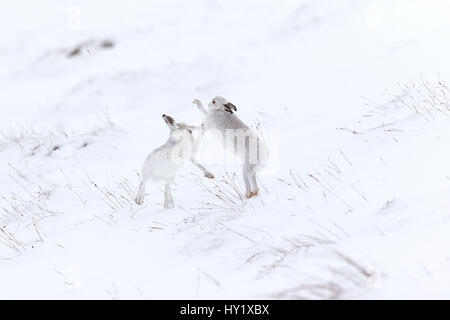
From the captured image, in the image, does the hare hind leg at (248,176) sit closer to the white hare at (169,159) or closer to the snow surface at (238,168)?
the snow surface at (238,168)

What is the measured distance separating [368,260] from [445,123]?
7.73 feet

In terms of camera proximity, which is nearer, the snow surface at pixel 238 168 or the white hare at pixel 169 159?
the snow surface at pixel 238 168

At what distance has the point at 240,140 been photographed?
4.61 m

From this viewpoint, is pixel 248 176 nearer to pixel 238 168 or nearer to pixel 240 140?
pixel 240 140

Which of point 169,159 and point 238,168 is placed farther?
point 238,168

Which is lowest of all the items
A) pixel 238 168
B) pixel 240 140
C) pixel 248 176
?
pixel 248 176

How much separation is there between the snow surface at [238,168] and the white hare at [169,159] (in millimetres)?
298

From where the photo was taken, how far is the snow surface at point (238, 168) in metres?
2.90

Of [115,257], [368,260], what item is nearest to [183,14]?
[115,257]

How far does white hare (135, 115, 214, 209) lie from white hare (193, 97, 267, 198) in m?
0.35

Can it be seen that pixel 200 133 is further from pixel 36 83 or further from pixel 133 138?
pixel 36 83

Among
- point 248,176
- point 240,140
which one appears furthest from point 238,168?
point 248,176

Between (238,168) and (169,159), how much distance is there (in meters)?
1.65

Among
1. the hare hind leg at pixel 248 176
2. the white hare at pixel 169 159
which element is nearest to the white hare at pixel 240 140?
the hare hind leg at pixel 248 176
